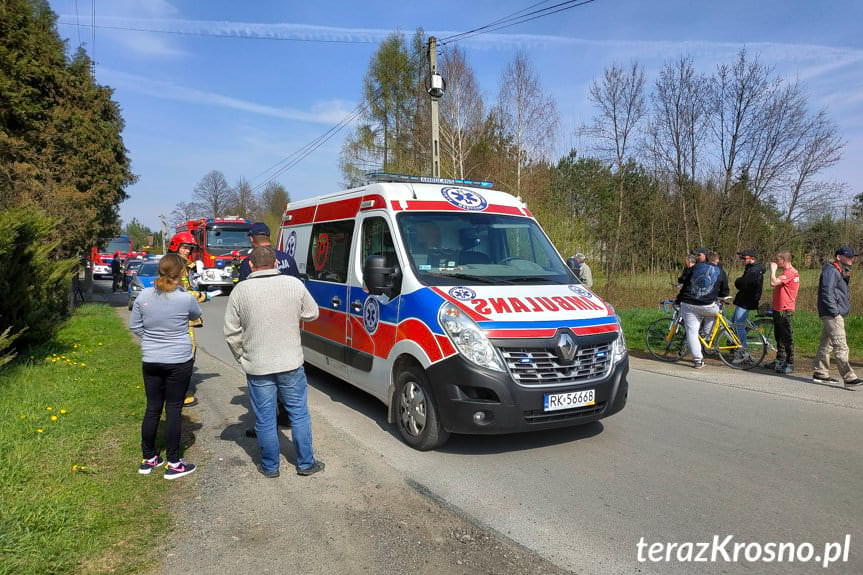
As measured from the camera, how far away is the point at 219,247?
23250mm

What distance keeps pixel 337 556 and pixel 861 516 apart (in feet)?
11.2

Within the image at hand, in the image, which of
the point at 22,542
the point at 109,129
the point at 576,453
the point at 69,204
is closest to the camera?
the point at 22,542

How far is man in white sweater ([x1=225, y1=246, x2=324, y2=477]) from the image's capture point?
4.32 meters

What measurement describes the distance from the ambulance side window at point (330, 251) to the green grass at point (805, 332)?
6.72 m

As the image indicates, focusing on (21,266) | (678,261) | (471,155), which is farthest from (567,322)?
(471,155)

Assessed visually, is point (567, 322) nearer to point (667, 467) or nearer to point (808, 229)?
point (667, 467)

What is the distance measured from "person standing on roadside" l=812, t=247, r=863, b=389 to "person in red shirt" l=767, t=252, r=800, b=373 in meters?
0.66

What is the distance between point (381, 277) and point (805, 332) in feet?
32.7

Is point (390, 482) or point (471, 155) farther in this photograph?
point (471, 155)

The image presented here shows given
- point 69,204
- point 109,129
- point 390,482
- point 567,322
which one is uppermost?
point 109,129

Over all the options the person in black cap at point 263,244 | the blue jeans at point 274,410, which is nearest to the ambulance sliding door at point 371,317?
the person in black cap at point 263,244

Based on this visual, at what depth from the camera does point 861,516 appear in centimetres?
378

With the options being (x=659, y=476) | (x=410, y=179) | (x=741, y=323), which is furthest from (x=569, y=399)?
(x=741, y=323)

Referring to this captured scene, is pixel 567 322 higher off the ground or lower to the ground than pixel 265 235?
lower
